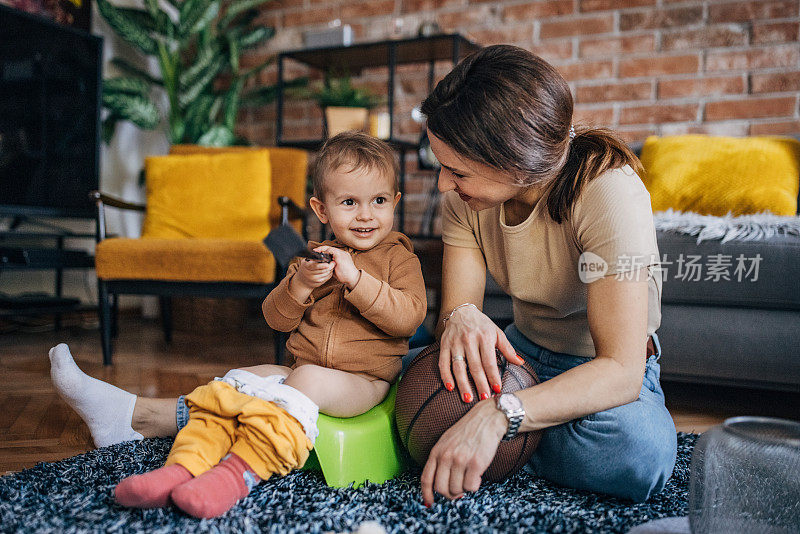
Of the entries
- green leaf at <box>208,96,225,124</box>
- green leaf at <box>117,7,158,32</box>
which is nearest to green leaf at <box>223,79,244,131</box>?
green leaf at <box>208,96,225,124</box>

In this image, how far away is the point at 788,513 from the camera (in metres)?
0.73

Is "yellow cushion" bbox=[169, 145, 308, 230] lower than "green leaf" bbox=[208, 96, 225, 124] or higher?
lower

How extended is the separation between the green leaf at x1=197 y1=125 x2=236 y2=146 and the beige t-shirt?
2.13m

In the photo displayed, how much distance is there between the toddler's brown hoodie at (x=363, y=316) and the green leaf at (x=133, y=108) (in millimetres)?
2265

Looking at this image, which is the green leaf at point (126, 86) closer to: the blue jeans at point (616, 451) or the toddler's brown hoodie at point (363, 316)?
the toddler's brown hoodie at point (363, 316)

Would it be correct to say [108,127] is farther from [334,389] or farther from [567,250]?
[567,250]

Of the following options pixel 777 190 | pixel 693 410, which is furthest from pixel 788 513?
pixel 777 190

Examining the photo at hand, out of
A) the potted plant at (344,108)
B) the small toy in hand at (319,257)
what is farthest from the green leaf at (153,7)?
the small toy in hand at (319,257)

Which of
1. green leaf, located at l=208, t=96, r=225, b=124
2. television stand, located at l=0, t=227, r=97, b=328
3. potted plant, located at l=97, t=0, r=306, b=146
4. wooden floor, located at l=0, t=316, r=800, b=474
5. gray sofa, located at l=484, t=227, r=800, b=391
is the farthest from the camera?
green leaf, located at l=208, t=96, r=225, b=124

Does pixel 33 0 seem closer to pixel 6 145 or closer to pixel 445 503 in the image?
pixel 6 145

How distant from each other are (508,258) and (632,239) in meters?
0.26

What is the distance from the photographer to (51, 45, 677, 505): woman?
3.07 ft

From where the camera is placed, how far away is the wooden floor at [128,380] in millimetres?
1385
